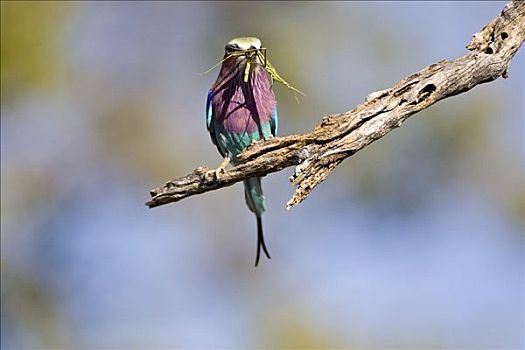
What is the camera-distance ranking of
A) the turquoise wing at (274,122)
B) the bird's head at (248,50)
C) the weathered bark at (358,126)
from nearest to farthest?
the weathered bark at (358,126)
the bird's head at (248,50)
the turquoise wing at (274,122)

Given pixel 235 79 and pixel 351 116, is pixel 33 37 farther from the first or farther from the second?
pixel 351 116

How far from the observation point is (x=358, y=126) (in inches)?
62.3

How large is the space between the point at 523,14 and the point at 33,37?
4341 mm

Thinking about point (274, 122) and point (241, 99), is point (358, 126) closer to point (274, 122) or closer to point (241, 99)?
point (241, 99)

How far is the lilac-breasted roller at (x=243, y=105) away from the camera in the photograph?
183 cm

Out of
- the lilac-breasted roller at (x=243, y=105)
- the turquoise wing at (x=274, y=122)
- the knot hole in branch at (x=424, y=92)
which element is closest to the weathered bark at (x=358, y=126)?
the knot hole in branch at (x=424, y=92)

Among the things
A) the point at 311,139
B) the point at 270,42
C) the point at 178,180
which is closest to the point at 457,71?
the point at 311,139

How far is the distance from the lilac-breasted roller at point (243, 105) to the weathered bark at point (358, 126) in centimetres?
12

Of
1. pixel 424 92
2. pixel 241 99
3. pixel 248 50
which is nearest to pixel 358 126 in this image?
pixel 424 92

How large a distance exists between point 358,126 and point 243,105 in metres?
0.63

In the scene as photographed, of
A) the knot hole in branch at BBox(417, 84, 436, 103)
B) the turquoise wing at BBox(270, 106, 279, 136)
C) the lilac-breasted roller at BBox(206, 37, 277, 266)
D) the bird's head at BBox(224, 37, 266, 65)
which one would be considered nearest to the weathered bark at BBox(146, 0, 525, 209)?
the knot hole in branch at BBox(417, 84, 436, 103)

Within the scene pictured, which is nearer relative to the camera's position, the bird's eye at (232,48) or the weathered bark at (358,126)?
the weathered bark at (358,126)

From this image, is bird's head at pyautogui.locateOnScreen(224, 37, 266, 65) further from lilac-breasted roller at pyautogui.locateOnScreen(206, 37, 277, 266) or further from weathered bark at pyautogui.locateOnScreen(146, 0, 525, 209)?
weathered bark at pyautogui.locateOnScreen(146, 0, 525, 209)

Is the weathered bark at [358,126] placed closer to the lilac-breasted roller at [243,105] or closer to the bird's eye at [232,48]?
the lilac-breasted roller at [243,105]
